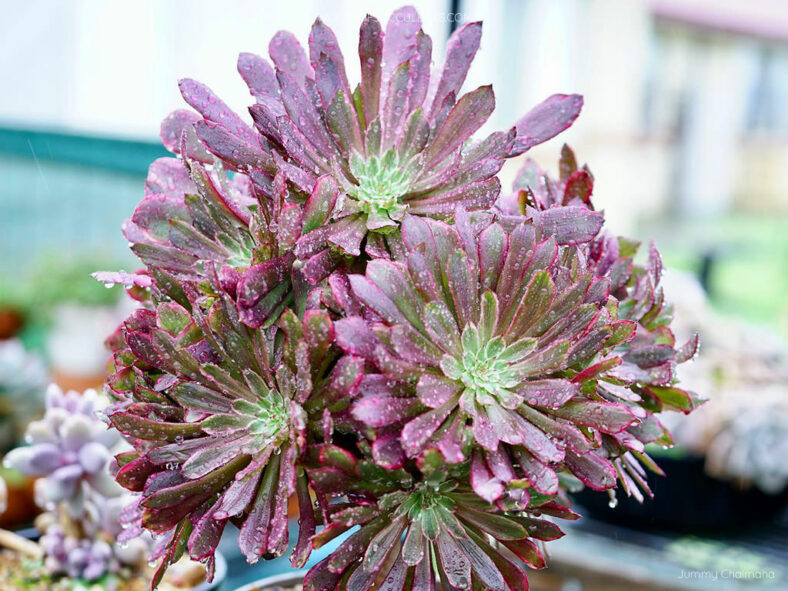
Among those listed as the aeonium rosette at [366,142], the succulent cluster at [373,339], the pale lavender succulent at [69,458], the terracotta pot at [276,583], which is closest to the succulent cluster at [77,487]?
the pale lavender succulent at [69,458]

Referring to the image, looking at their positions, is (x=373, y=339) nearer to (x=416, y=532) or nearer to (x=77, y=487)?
(x=416, y=532)

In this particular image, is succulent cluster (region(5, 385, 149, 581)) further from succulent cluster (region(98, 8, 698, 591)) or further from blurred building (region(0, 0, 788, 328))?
blurred building (region(0, 0, 788, 328))

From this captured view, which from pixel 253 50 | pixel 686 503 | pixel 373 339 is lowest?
pixel 686 503

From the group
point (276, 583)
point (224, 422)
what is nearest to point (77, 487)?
point (276, 583)

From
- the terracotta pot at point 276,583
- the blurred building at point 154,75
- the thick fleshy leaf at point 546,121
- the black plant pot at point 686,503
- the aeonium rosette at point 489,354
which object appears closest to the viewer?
the aeonium rosette at point 489,354

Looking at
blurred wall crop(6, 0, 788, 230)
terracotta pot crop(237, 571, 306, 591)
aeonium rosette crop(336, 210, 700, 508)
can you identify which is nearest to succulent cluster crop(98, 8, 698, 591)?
aeonium rosette crop(336, 210, 700, 508)

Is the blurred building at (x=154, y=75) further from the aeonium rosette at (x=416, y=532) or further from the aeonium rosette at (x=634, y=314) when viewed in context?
the aeonium rosette at (x=416, y=532)
